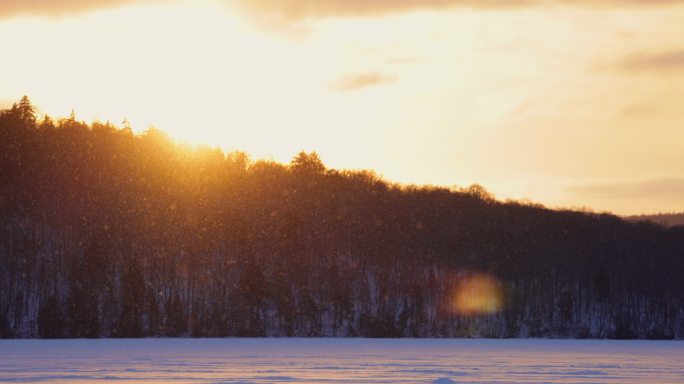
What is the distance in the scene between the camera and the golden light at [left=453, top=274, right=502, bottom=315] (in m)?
153

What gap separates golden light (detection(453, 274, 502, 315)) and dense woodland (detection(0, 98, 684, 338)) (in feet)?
4.30

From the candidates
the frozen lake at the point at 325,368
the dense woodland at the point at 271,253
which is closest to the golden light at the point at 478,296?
the dense woodland at the point at 271,253

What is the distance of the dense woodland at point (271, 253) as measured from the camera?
134 meters

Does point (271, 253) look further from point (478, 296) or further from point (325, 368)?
point (325, 368)

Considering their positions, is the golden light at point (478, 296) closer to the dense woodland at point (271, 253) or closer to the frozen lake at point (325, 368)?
the dense woodland at point (271, 253)

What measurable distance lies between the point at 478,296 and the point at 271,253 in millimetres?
32368

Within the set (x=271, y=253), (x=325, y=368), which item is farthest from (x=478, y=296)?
(x=325, y=368)

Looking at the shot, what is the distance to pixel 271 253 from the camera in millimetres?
152875

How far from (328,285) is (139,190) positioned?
34.2 m

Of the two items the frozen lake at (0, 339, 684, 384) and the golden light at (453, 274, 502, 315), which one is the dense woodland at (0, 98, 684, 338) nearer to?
the golden light at (453, 274, 502, 315)

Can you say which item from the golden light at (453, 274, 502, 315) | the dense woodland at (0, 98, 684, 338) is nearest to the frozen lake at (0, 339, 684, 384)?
the dense woodland at (0, 98, 684, 338)

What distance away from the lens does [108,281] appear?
439 ft

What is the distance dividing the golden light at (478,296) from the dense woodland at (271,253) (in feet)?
4.30

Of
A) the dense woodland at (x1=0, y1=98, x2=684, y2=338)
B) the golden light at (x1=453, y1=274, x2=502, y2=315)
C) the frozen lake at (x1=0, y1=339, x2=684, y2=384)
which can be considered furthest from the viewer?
the golden light at (x1=453, y1=274, x2=502, y2=315)
